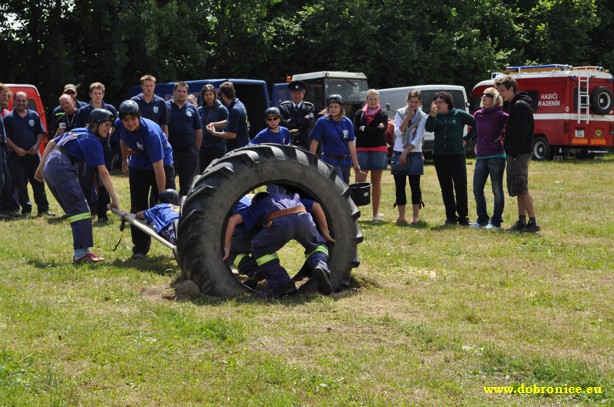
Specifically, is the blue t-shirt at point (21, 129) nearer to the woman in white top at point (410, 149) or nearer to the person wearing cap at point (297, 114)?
the person wearing cap at point (297, 114)

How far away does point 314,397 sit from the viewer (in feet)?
15.1

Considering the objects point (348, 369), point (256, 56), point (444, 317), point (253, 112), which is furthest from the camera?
point (256, 56)

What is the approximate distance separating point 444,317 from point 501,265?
2425 mm

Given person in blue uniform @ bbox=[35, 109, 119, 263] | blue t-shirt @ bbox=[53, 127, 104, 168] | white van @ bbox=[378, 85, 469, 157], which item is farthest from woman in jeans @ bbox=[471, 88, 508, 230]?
white van @ bbox=[378, 85, 469, 157]

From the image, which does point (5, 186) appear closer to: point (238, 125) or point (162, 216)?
point (238, 125)

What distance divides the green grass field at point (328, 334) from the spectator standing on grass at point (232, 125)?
276cm

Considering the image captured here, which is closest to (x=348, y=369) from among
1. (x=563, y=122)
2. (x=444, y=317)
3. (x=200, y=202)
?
(x=444, y=317)

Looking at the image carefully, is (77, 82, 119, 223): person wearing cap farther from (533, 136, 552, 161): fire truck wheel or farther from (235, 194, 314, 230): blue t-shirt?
(533, 136, 552, 161): fire truck wheel

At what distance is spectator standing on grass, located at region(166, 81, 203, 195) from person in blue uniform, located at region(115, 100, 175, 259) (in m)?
1.50

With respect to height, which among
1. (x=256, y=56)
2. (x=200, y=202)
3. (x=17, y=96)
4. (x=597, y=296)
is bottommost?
(x=597, y=296)

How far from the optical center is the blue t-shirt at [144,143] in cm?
881

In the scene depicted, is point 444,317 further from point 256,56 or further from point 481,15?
point 481,15

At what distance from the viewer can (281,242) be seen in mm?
6992

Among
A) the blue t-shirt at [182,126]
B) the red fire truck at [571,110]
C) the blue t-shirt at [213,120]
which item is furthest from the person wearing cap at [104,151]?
the red fire truck at [571,110]
